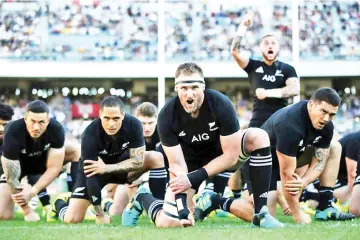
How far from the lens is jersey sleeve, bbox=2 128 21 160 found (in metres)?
9.50

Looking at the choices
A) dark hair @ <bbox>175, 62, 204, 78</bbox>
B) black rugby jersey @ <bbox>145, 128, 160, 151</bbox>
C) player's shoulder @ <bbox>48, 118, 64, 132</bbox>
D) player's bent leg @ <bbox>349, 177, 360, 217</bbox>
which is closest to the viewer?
dark hair @ <bbox>175, 62, 204, 78</bbox>

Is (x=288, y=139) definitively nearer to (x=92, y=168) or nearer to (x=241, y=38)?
(x=92, y=168)

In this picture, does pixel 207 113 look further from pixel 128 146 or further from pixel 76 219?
pixel 76 219

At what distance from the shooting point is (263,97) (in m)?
10.7

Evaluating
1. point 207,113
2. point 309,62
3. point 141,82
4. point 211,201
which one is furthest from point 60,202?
point 141,82

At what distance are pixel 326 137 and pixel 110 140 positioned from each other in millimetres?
2189

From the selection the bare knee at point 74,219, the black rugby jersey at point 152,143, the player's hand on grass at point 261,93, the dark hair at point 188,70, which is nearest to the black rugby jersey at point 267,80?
the player's hand on grass at point 261,93

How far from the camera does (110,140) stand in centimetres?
882

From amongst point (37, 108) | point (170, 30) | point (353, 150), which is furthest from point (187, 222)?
point (170, 30)

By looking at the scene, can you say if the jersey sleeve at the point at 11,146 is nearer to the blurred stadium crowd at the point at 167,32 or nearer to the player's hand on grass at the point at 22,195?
the player's hand on grass at the point at 22,195

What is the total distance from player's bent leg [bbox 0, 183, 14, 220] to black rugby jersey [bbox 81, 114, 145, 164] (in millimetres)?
2010

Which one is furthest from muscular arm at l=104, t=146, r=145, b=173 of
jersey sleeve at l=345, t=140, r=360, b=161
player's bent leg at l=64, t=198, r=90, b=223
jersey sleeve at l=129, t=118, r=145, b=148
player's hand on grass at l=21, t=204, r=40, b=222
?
jersey sleeve at l=345, t=140, r=360, b=161

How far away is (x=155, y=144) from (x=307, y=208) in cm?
212

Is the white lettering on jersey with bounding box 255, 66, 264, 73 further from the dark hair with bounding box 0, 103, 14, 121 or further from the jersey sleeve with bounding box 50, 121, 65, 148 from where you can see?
the dark hair with bounding box 0, 103, 14, 121
